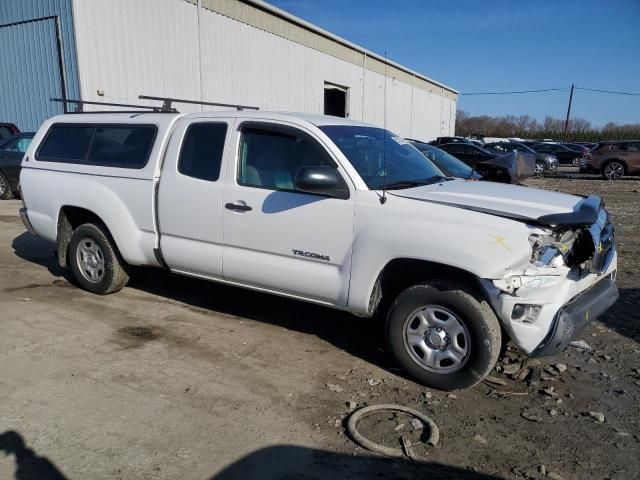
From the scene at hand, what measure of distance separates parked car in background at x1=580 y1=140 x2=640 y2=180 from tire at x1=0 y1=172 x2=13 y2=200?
2124 cm

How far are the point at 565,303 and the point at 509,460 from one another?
1.13 metres

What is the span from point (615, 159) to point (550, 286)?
21.2m

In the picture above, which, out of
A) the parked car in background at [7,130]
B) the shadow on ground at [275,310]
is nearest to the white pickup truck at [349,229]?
the shadow on ground at [275,310]

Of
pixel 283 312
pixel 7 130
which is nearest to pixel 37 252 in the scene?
pixel 283 312

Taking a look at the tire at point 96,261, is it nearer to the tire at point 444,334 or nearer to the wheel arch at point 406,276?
the wheel arch at point 406,276

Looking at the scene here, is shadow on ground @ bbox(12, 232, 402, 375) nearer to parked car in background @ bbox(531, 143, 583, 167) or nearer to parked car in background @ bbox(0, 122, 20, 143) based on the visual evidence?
parked car in background @ bbox(0, 122, 20, 143)

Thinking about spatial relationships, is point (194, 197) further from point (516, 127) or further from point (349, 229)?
point (516, 127)

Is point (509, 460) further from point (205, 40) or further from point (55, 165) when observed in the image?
point (205, 40)

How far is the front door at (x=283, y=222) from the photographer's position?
156 inches

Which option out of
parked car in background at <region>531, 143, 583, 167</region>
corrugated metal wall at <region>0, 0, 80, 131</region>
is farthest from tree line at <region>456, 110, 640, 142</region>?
corrugated metal wall at <region>0, 0, 80, 131</region>

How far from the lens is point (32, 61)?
16281 mm

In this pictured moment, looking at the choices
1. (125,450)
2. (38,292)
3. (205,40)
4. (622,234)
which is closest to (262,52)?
(205,40)

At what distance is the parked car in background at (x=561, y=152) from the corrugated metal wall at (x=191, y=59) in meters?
14.6

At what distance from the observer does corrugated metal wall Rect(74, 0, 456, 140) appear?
1526cm
